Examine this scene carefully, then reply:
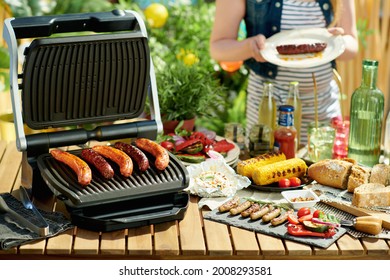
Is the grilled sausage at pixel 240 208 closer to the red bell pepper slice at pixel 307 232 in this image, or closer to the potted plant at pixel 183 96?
the red bell pepper slice at pixel 307 232

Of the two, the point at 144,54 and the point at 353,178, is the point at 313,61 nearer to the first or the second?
the point at 353,178

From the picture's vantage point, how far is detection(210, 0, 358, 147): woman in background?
12.4 feet

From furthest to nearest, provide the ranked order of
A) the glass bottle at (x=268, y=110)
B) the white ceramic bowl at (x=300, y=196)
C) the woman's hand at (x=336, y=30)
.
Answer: the woman's hand at (x=336, y=30)
the glass bottle at (x=268, y=110)
the white ceramic bowl at (x=300, y=196)

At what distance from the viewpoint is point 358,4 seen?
6199mm

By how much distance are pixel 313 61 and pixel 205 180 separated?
0.93m

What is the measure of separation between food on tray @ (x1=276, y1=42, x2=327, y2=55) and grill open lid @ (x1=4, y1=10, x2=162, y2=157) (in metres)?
0.86

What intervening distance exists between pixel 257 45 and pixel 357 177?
36.2 inches

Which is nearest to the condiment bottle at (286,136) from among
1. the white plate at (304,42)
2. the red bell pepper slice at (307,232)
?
the white plate at (304,42)

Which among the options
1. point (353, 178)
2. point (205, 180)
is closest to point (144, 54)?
point (205, 180)

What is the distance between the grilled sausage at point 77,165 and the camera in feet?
8.71

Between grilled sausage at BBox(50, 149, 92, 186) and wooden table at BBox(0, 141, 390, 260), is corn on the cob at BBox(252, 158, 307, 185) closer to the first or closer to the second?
wooden table at BBox(0, 141, 390, 260)

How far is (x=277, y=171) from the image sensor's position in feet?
9.93

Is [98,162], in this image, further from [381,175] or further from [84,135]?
[381,175]

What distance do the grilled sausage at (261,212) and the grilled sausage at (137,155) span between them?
1.45 feet
